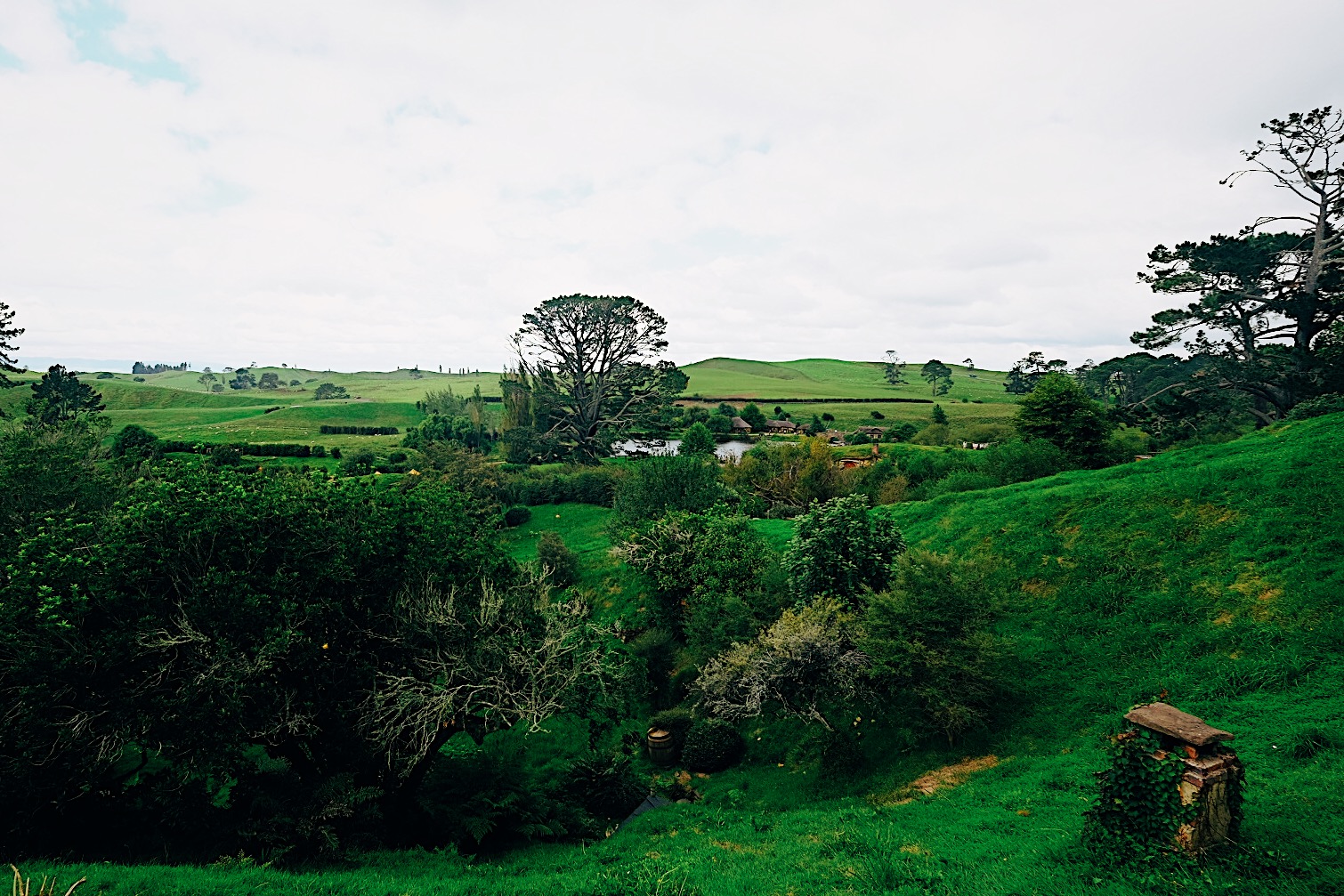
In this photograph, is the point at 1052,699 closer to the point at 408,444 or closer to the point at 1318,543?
the point at 1318,543

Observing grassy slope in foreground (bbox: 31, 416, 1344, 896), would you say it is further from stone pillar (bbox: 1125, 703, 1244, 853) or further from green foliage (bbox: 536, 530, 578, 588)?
green foliage (bbox: 536, 530, 578, 588)

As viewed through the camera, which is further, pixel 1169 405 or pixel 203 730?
pixel 1169 405

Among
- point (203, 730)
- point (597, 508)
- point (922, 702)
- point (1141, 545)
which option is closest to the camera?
point (203, 730)

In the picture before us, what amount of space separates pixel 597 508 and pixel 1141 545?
36810 millimetres

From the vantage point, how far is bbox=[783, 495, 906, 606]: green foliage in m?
16.6

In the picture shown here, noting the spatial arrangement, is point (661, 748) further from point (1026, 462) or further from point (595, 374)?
point (595, 374)

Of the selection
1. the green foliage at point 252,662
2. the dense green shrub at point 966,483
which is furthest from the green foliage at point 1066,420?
the green foliage at point 252,662

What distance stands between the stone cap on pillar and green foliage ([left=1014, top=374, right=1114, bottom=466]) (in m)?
29.0

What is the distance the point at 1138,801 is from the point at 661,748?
522 inches

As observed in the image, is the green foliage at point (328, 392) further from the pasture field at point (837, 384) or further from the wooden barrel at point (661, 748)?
the wooden barrel at point (661, 748)

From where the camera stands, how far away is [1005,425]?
220 ft

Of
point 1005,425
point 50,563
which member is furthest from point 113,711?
point 1005,425

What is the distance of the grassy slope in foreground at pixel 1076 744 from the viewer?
7594mm

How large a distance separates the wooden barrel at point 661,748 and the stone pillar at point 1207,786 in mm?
13542
